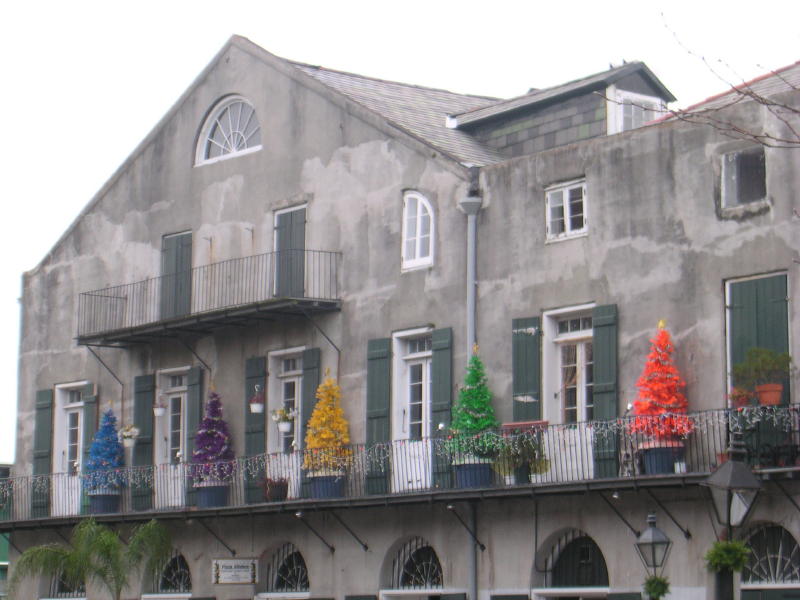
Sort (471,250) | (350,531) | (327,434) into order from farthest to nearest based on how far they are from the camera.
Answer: (327,434) < (350,531) < (471,250)

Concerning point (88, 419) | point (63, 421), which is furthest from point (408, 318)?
point (63, 421)

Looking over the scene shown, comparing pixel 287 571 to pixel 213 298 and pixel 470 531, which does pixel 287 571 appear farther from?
pixel 213 298

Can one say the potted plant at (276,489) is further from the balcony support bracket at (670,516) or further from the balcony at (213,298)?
the balcony support bracket at (670,516)

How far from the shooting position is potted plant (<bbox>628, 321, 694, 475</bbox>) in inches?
914

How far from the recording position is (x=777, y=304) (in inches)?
893

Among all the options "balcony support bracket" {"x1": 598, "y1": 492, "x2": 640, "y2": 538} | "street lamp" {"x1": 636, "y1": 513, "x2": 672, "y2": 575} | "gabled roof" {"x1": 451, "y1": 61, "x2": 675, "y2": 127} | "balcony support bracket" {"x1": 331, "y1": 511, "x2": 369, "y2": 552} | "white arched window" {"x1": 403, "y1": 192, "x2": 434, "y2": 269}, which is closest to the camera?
"street lamp" {"x1": 636, "y1": 513, "x2": 672, "y2": 575}

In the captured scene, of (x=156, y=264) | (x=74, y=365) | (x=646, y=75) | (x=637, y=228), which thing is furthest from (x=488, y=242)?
(x=74, y=365)

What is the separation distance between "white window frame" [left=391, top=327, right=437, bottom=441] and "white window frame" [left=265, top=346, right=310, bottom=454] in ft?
6.96

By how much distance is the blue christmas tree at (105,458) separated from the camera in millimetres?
31812

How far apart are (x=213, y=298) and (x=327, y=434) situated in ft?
13.0

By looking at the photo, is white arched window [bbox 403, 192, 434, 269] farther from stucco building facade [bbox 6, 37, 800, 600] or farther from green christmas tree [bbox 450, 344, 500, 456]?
green christmas tree [bbox 450, 344, 500, 456]

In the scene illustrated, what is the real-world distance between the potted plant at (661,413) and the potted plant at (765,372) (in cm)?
110

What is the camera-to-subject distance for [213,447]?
98.8 ft

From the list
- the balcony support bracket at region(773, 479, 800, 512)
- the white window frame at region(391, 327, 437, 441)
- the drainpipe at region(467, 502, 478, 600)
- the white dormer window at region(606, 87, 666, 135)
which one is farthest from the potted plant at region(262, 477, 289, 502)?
the balcony support bracket at region(773, 479, 800, 512)
